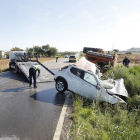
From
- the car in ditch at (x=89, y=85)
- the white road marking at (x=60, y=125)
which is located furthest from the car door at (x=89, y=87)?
the white road marking at (x=60, y=125)

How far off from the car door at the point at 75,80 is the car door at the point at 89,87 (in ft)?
0.56

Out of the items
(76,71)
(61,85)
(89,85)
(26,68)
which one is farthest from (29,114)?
(26,68)

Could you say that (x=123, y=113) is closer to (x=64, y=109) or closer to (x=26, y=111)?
(x=64, y=109)

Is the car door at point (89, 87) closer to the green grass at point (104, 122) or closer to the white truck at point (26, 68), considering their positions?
the green grass at point (104, 122)

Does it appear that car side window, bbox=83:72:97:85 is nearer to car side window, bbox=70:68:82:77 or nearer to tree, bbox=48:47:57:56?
car side window, bbox=70:68:82:77

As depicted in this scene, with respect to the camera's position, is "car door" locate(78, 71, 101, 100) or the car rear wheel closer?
"car door" locate(78, 71, 101, 100)

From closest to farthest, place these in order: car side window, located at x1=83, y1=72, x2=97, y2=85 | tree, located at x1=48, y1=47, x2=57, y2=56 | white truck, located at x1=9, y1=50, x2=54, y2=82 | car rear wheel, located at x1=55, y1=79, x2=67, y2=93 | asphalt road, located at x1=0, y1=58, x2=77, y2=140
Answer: asphalt road, located at x1=0, y1=58, x2=77, y2=140
car side window, located at x1=83, y1=72, x2=97, y2=85
car rear wheel, located at x1=55, y1=79, x2=67, y2=93
white truck, located at x1=9, y1=50, x2=54, y2=82
tree, located at x1=48, y1=47, x2=57, y2=56

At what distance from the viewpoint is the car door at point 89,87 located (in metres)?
5.38

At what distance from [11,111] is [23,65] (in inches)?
296

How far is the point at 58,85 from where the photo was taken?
6691mm

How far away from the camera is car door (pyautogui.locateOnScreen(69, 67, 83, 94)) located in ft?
19.2

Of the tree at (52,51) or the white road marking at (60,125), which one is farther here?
the tree at (52,51)

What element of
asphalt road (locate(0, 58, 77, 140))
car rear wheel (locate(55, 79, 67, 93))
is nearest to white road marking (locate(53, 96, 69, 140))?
asphalt road (locate(0, 58, 77, 140))

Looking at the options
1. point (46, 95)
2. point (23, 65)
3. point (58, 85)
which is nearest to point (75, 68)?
point (58, 85)
